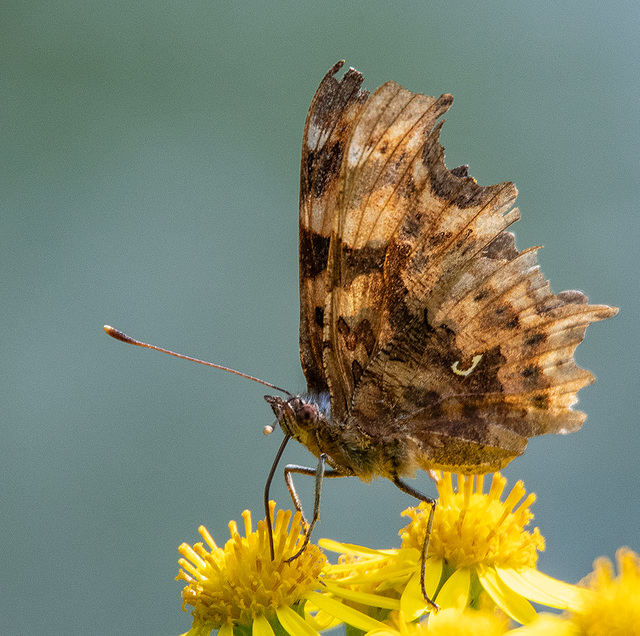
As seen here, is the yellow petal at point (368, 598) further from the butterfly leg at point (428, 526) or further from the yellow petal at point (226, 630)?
the yellow petal at point (226, 630)

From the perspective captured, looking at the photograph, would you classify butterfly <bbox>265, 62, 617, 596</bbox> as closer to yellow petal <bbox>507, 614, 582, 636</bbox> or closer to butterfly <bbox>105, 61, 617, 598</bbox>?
butterfly <bbox>105, 61, 617, 598</bbox>

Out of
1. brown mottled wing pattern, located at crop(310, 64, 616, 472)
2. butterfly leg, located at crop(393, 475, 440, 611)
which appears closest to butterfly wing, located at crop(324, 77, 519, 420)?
brown mottled wing pattern, located at crop(310, 64, 616, 472)

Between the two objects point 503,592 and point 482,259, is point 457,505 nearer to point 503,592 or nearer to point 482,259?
point 503,592

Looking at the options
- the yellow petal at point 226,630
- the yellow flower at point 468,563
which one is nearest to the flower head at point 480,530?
the yellow flower at point 468,563

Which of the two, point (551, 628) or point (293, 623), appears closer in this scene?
point (551, 628)

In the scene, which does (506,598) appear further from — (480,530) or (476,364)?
(476,364)

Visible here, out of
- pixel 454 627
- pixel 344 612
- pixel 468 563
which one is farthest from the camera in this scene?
pixel 468 563

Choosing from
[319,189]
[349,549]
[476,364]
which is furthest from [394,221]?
[349,549]

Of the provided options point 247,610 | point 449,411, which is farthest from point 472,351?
point 247,610
